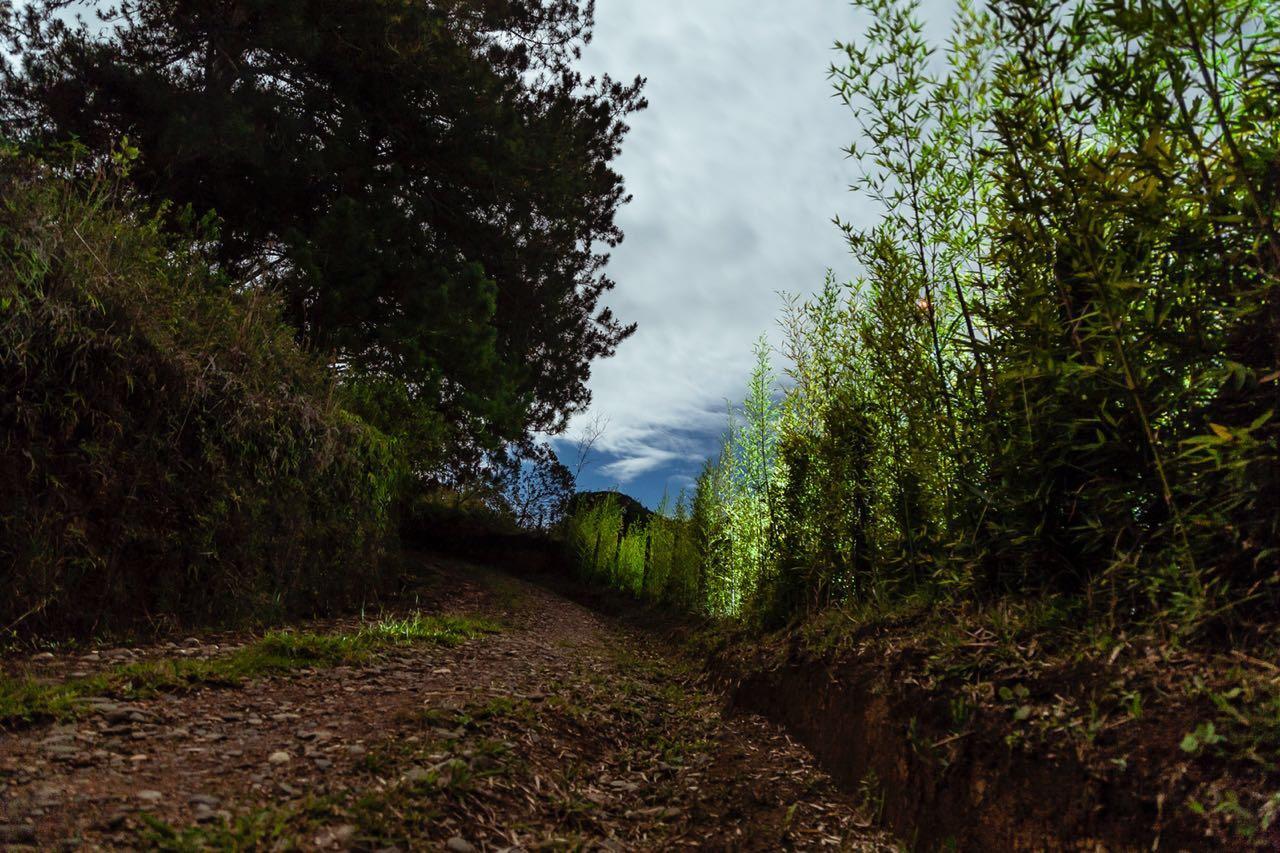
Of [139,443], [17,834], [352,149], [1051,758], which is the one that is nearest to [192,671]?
[17,834]

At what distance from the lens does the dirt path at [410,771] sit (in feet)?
6.79

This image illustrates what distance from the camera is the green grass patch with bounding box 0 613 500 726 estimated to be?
110 inches

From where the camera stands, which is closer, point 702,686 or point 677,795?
point 677,795

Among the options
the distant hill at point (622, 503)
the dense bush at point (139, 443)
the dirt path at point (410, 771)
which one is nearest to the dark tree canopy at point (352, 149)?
the dense bush at point (139, 443)

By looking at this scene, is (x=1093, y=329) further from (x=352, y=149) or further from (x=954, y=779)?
(x=352, y=149)

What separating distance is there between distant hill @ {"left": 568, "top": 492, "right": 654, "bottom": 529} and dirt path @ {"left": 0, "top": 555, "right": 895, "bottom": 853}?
1023 cm

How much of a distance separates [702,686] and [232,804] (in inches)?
142

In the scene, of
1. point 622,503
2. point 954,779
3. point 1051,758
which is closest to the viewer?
point 1051,758

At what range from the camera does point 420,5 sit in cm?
934

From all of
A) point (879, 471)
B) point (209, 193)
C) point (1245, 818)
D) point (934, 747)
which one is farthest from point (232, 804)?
point (209, 193)

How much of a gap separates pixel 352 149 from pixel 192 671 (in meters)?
8.06

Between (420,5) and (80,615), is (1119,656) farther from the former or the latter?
(420,5)

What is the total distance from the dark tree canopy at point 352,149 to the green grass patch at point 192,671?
4872mm

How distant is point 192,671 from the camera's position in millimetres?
3420
